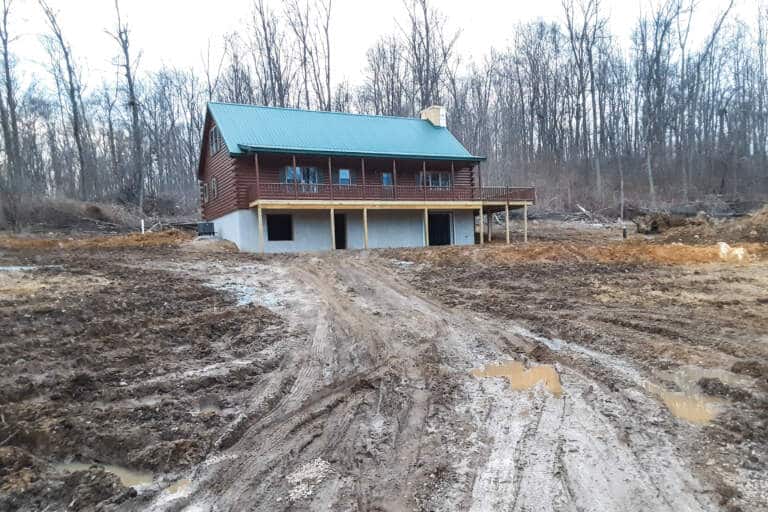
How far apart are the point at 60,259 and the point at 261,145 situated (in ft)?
29.8

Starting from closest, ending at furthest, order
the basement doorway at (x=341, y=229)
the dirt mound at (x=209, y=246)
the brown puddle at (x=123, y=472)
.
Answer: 1. the brown puddle at (x=123, y=472)
2. the dirt mound at (x=209, y=246)
3. the basement doorway at (x=341, y=229)

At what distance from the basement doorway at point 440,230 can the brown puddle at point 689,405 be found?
19.9m

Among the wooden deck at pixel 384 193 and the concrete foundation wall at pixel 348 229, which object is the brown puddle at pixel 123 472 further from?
the concrete foundation wall at pixel 348 229

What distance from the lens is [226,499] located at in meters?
3.40

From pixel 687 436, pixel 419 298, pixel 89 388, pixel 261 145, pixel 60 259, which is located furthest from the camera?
pixel 261 145

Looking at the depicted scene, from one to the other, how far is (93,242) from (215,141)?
7.52 m

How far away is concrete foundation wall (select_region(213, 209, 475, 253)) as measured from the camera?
20.8 m

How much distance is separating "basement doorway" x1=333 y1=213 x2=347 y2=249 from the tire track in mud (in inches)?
626

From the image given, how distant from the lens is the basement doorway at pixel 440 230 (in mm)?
25078

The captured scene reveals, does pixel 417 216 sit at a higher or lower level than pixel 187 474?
higher

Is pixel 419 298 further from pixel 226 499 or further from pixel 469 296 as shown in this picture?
pixel 226 499

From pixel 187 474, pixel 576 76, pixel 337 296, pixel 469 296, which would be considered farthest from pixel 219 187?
pixel 576 76

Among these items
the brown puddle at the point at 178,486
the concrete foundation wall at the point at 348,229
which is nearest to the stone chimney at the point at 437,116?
the concrete foundation wall at the point at 348,229

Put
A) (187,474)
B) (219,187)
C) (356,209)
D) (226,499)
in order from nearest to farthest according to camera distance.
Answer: (226,499) → (187,474) → (356,209) → (219,187)
